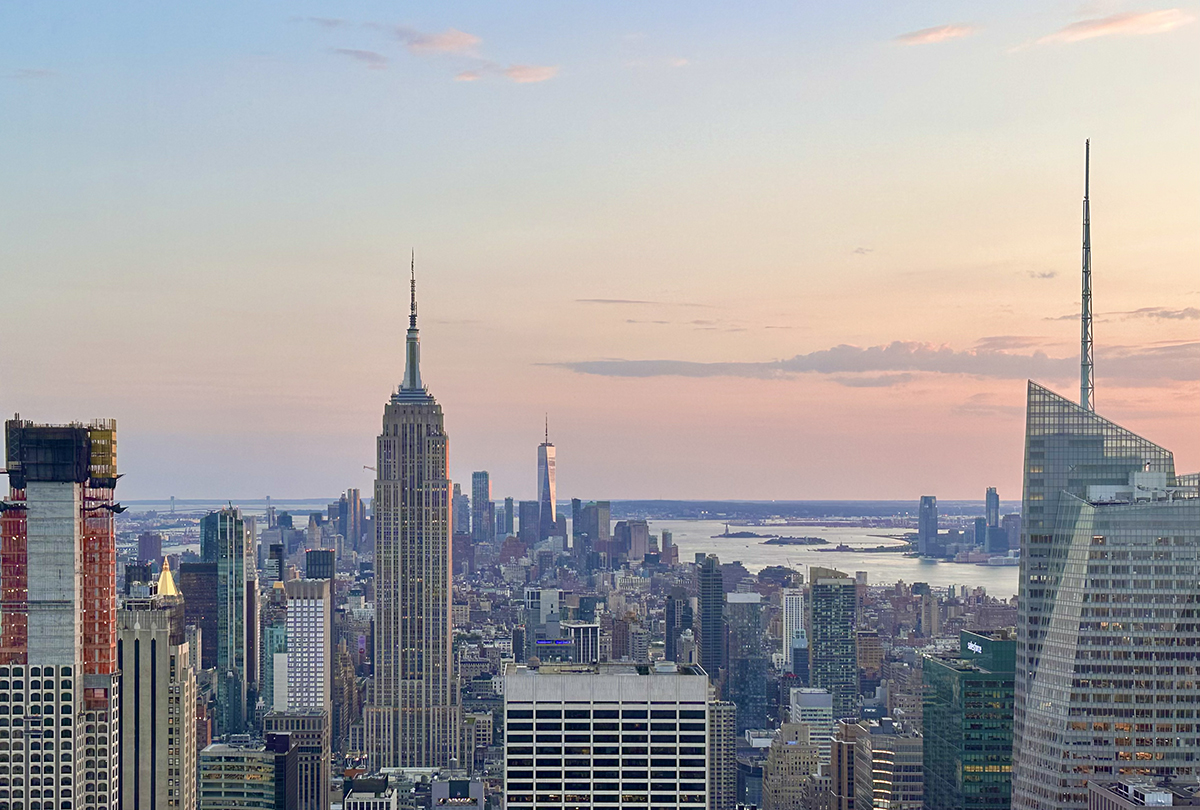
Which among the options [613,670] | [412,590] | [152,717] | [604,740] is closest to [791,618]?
[412,590]

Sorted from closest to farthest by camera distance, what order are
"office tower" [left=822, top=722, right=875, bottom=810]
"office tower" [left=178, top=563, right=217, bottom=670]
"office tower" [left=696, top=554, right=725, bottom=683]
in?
"office tower" [left=822, top=722, right=875, bottom=810] → "office tower" [left=178, top=563, right=217, bottom=670] → "office tower" [left=696, top=554, right=725, bottom=683]

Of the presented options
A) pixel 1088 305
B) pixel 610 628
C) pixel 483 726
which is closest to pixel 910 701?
pixel 1088 305

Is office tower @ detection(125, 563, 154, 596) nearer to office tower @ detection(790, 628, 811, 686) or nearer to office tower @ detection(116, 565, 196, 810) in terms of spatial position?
office tower @ detection(116, 565, 196, 810)

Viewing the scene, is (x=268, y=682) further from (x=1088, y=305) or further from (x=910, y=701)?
(x=1088, y=305)

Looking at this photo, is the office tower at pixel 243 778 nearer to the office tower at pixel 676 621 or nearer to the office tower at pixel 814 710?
the office tower at pixel 814 710

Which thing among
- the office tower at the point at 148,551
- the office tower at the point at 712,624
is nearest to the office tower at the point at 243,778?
the office tower at the point at 712,624

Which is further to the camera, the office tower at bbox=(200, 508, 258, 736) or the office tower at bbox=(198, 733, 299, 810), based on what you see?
the office tower at bbox=(200, 508, 258, 736)

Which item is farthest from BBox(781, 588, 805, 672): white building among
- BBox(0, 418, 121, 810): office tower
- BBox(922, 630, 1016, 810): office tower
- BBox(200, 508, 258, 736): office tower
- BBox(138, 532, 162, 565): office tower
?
BBox(0, 418, 121, 810): office tower

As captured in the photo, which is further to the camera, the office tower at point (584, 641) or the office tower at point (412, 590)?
the office tower at point (584, 641)
